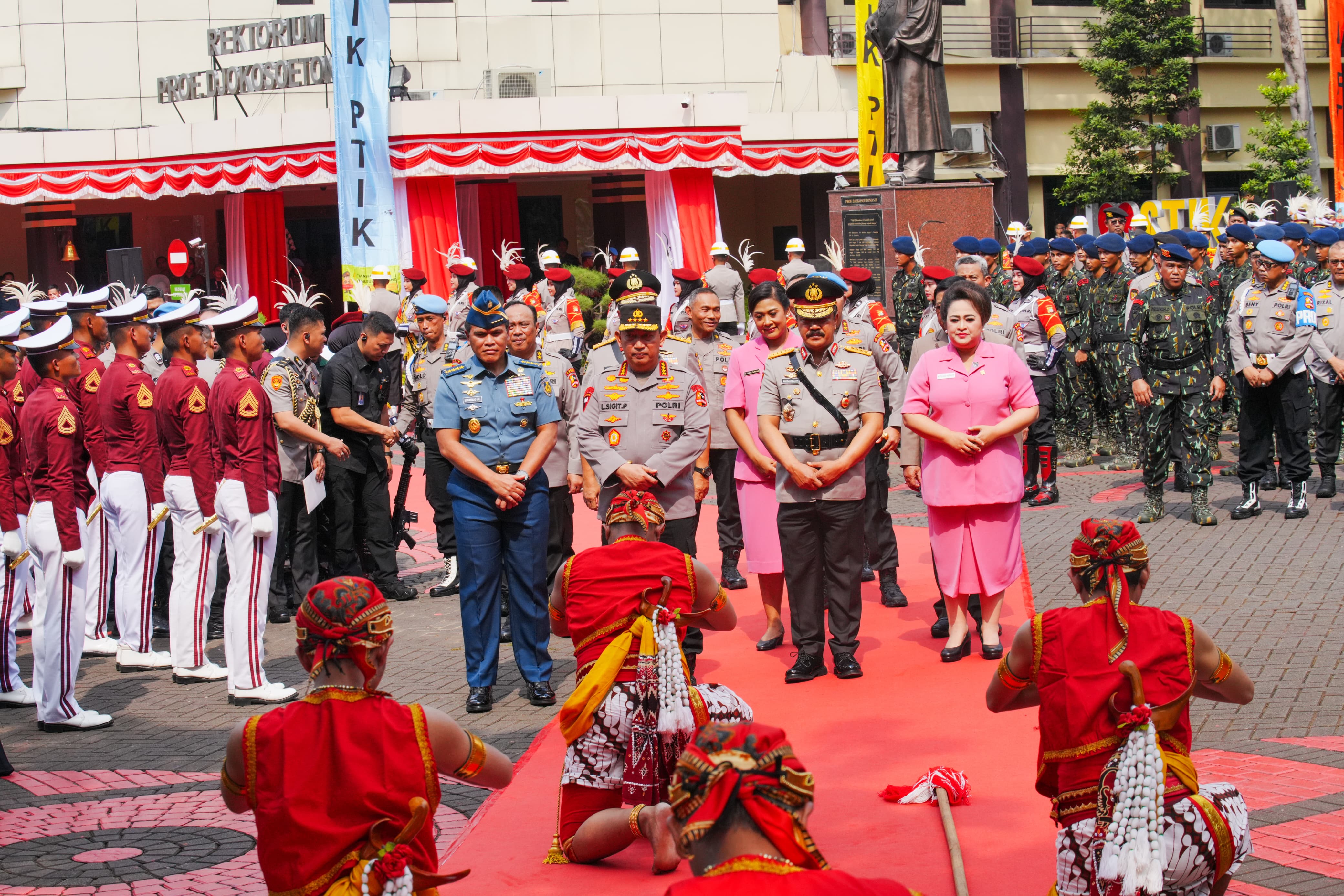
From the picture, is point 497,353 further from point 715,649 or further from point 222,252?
point 222,252

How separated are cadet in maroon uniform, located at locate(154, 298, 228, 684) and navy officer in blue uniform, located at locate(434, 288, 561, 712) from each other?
64.6 inches

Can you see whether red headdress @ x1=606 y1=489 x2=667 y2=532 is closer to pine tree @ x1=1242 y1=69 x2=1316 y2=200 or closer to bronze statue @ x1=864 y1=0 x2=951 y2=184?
bronze statue @ x1=864 y1=0 x2=951 y2=184

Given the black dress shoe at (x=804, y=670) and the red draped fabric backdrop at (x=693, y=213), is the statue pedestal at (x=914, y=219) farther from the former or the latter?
the black dress shoe at (x=804, y=670)

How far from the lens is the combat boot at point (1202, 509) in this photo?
1117 centimetres

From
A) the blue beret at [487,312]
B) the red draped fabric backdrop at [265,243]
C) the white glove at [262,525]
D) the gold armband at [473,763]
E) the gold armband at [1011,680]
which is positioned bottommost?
the gold armband at [473,763]

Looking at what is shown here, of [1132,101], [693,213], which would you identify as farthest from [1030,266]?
[1132,101]

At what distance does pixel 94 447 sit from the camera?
28.3 ft

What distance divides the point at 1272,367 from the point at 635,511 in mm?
8287

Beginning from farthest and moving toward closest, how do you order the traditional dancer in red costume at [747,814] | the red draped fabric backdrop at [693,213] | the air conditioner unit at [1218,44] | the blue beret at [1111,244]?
1. the air conditioner unit at [1218,44]
2. the red draped fabric backdrop at [693,213]
3. the blue beret at [1111,244]
4. the traditional dancer in red costume at [747,814]

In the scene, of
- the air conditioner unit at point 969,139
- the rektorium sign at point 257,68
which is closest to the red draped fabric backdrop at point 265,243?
the rektorium sign at point 257,68

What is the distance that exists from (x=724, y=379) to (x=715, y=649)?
6.90 ft

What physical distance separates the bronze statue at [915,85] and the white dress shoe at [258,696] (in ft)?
40.8

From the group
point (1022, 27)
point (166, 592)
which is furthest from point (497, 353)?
point (1022, 27)

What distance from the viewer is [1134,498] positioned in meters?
12.6
